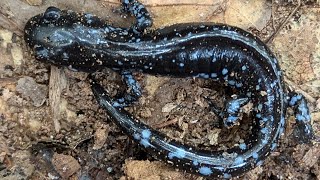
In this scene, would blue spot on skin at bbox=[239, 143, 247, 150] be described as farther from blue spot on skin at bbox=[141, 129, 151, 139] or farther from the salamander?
blue spot on skin at bbox=[141, 129, 151, 139]

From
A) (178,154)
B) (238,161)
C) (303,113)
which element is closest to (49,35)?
(178,154)

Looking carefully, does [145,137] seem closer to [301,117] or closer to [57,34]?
[57,34]

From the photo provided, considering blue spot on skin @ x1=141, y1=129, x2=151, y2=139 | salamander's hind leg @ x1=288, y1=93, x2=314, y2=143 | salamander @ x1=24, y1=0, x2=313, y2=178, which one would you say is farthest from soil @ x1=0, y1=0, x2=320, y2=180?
blue spot on skin @ x1=141, y1=129, x2=151, y2=139

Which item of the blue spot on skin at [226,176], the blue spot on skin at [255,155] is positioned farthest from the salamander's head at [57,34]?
the blue spot on skin at [255,155]

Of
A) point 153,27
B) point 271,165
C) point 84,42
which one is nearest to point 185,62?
point 153,27

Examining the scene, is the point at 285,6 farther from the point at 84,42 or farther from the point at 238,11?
the point at 84,42

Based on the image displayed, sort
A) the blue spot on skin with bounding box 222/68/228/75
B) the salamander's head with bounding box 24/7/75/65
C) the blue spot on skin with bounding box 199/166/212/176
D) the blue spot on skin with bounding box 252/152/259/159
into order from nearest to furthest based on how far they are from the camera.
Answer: the salamander's head with bounding box 24/7/75/65 < the blue spot on skin with bounding box 199/166/212/176 < the blue spot on skin with bounding box 252/152/259/159 < the blue spot on skin with bounding box 222/68/228/75
